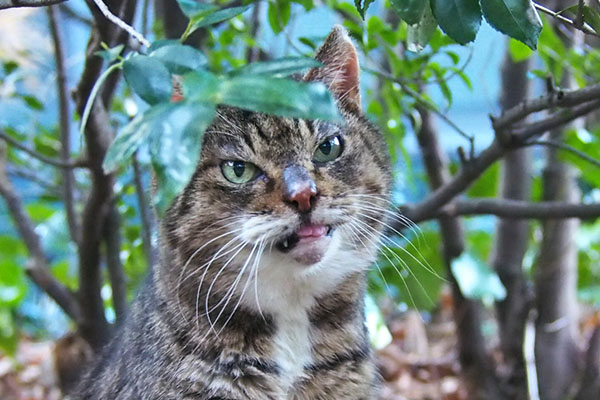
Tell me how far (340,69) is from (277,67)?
778mm

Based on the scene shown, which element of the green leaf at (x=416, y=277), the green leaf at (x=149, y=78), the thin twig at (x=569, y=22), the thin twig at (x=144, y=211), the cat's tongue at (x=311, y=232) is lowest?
the thin twig at (x=144, y=211)

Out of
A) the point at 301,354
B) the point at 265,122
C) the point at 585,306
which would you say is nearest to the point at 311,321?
the point at 301,354

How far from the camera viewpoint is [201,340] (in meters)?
1.52

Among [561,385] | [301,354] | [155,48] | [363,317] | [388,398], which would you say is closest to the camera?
[155,48]

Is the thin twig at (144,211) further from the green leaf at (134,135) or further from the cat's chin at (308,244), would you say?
the green leaf at (134,135)

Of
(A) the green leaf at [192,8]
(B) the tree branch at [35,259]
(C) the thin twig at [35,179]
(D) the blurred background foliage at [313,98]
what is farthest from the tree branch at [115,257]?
(A) the green leaf at [192,8]

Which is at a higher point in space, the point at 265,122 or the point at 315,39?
the point at 315,39

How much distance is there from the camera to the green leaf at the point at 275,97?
75 cm

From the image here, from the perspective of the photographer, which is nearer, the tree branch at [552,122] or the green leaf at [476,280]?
the tree branch at [552,122]

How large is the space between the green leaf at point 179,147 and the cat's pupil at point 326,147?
0.77 metres

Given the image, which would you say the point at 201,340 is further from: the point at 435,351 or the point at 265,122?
the point at 435,351

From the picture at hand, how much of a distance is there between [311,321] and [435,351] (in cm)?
254

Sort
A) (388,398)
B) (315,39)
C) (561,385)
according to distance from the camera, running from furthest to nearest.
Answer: (388,398)
(561,385)
(315,39)

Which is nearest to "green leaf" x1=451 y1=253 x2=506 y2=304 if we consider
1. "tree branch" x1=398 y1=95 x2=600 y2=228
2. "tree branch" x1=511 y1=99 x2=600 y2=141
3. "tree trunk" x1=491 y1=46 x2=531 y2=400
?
"tree branch" x1=398 y1=95 x2=600 y2=228
